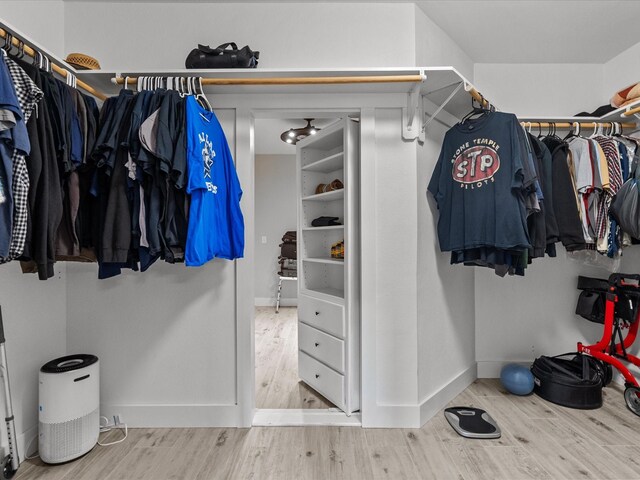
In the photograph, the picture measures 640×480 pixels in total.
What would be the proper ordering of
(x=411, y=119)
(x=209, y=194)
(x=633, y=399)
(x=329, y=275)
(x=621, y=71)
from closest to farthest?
(x=209, y=194) < (x=411, y=119) < (x=633, y=399) < (x=621, y=71) < (x=329, y=275)

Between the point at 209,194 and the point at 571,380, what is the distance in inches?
95.9

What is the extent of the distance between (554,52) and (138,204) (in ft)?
9.62

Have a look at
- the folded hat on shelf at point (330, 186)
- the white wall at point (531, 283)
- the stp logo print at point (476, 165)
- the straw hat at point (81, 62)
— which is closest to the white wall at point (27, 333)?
the straw hat at point (81, 62)

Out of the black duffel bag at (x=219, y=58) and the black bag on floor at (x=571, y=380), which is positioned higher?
the black duffel bag at (x=219, y=58)

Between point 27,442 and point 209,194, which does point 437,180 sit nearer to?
point 209,194

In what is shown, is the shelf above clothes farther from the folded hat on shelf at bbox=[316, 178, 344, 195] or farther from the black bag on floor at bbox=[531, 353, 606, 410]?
the black bag on floor at bbox=[531, 353, 606, 410]

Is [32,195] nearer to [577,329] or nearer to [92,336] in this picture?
[92,336]

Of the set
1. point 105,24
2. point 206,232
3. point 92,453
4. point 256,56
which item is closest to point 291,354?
point 92,453

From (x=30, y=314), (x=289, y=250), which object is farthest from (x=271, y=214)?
(x=30, y=314)

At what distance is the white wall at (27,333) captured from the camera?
147 centimetres

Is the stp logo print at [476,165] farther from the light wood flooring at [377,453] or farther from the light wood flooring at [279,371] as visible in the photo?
the light wood flooring at [279,371]

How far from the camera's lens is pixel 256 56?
1.66 meters

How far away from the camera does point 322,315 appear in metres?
2.11

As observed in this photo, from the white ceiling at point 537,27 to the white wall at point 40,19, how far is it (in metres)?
0.34
